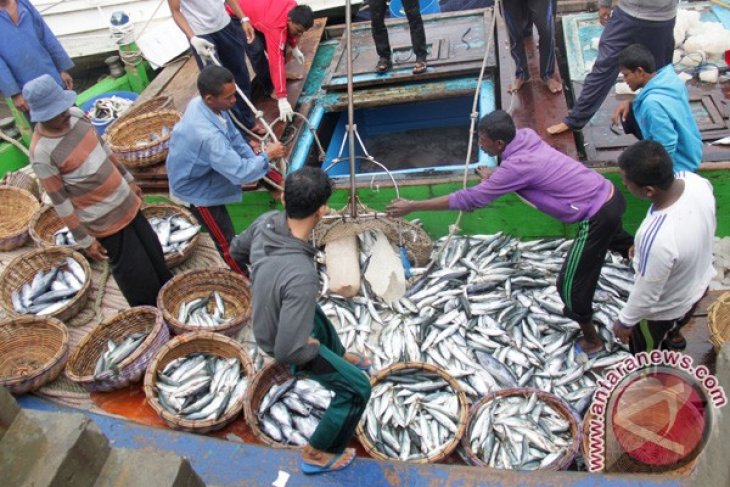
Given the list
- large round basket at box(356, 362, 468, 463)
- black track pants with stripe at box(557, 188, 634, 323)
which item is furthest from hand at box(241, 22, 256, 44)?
black track pants with stripe at box(557, 188, 634, 323)

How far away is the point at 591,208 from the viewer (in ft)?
13.4

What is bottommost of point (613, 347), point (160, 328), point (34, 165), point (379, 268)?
point (613, 347)

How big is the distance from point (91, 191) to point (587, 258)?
12.2 ft

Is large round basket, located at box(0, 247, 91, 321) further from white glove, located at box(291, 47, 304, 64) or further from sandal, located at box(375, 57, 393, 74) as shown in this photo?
sandal, located at box(375, 57, 393, 74)

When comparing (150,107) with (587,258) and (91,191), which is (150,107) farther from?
(587,258)

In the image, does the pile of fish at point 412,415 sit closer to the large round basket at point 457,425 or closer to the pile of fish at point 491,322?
the large round basket at point 457,425

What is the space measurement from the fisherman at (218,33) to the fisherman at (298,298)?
9.78ft

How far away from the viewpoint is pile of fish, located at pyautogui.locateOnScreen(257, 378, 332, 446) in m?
4.18

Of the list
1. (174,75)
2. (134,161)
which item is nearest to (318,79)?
(174,75)

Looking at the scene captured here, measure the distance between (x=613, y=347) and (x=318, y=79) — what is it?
534cm

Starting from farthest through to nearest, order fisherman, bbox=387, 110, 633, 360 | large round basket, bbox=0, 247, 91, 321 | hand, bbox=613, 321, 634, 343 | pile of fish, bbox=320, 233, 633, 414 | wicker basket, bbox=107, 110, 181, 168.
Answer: wicker basket, bbox=107, 110, 181, 168, large round basket, bbox=0, 247, 91, 321, pile of fish, bbox=320, 233, 633, 414, fisherman, bbox=387, 110, 633, 360, hand, bbox=613, 321, 634, 343

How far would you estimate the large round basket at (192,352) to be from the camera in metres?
4.17

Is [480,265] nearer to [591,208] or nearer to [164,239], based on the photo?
[591,208]

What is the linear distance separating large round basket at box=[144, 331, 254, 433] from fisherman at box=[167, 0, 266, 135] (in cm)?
263
